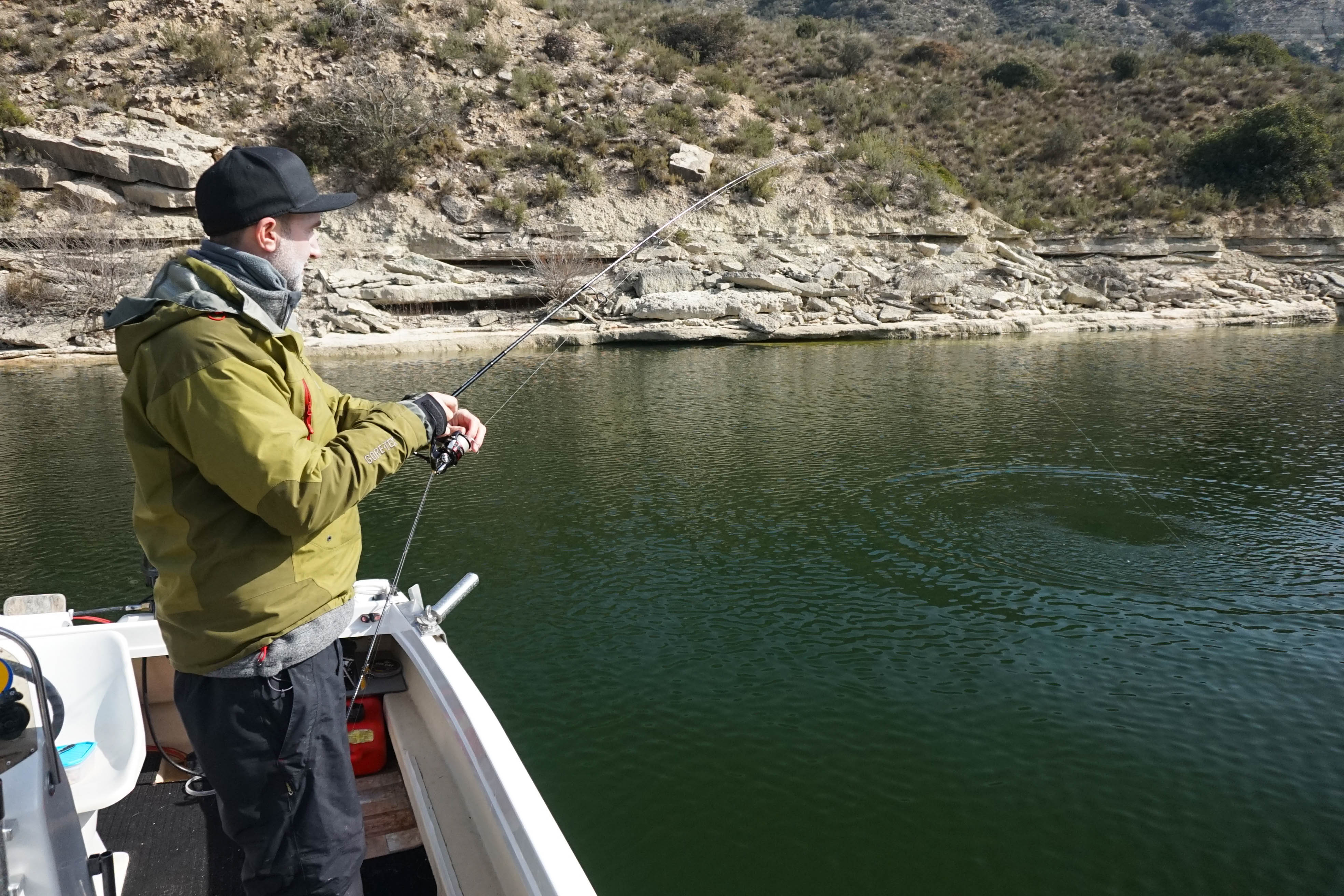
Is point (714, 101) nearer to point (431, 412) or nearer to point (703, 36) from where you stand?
point (703, 36)

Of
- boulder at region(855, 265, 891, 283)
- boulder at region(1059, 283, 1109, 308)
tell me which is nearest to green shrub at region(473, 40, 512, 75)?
boulder at region(855, 265, 891, 283)

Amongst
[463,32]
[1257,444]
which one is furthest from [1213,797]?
[463,32]

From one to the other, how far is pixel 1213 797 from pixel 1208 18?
88.8 meters

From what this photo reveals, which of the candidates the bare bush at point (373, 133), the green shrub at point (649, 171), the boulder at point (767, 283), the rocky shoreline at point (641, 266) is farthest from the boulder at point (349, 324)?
the green shrub at point (649, 171)

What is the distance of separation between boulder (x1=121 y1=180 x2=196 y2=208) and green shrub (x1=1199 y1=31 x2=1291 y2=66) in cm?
4484

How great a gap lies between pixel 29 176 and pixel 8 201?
1.10 m

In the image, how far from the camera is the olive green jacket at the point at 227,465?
5.48 feet

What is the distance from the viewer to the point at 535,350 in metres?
23.0

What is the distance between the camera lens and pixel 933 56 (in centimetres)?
4238

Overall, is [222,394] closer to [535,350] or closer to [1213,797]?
[1213,797]

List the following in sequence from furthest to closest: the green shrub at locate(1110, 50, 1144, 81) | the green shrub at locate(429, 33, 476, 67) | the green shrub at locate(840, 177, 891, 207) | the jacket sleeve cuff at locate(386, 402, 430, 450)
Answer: the green shrub at locate(1110, 50, 1144, 81) < the green shrub at locate(429, 33, 476, 67) < the green shrub at locate(840, 177, 891, 207) < the jacket sleeve cuff at locate(386, 402, 430, 450)

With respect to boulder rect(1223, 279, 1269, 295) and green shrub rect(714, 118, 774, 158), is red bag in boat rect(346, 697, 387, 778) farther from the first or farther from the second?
boulder rect(1223, 279, 1269, 295)

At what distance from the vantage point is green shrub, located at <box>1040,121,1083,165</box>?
116ft

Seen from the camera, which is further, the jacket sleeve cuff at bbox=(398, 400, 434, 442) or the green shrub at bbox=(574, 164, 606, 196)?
the green shrub at bbox=(574, 164, 606, 196)
